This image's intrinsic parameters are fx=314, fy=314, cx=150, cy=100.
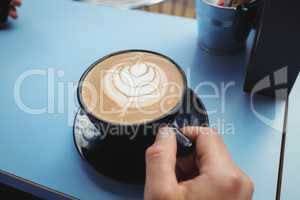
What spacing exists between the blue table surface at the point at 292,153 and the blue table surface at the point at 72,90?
18 millimetres

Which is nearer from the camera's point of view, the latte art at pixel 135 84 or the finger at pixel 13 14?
the latte art at pixel 135 84

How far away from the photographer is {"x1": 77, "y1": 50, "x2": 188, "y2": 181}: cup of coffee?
0.46 metres

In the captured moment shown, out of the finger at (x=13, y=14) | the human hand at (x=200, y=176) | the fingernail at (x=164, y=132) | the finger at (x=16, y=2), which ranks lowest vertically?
the human hand at (x=200, y=176)

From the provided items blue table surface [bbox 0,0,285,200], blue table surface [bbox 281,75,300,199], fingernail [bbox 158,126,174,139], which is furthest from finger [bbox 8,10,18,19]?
blue table surface [bbox 281,75,300,199]

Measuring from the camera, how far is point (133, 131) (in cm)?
46

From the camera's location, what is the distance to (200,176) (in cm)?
41

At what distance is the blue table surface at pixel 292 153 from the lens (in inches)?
19.0

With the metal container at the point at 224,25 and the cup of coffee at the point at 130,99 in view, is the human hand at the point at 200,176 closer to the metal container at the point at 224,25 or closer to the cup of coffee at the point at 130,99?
the cup of coffee at the point at 130,99

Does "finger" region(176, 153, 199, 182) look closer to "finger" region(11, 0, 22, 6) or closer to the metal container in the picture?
the metal container

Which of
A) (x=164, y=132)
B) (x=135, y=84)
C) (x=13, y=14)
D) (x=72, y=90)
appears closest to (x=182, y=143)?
(x=164, y=132)

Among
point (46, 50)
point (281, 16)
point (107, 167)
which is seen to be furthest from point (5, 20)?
point (281, 16)

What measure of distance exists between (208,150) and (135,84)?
0.16 metres

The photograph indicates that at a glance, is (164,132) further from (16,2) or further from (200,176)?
(16,2)

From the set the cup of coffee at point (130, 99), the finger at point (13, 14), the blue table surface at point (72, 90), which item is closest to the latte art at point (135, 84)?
the cup of coffee at point (130, 99)
